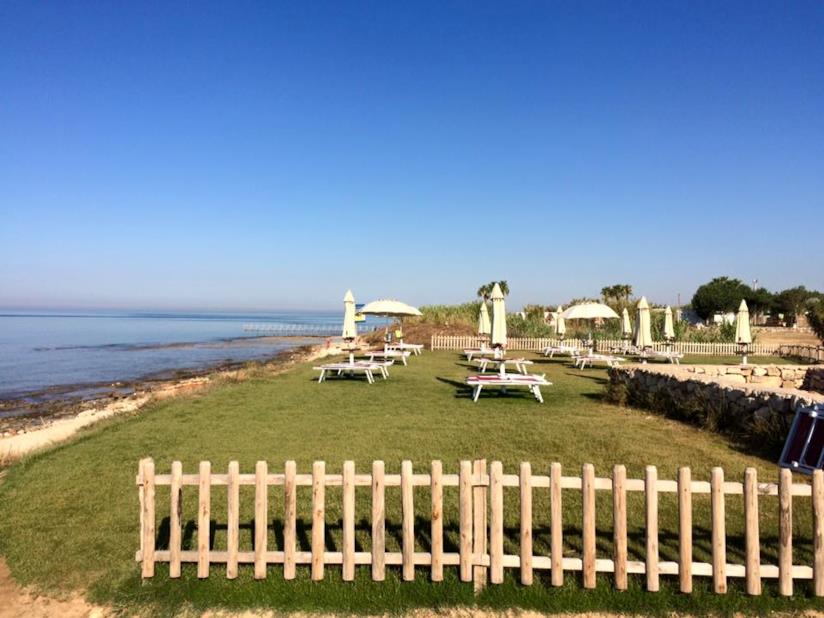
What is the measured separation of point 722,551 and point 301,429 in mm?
6265

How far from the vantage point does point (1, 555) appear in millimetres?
4441

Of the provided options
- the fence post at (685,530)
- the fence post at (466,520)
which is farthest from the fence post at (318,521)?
the fence post at (685,530)

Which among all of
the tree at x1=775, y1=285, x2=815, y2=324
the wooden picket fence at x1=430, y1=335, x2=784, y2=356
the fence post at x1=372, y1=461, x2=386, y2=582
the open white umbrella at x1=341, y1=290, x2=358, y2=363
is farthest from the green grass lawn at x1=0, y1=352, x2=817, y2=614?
the tree at x1=775, y1=285, x2=815, y2=324

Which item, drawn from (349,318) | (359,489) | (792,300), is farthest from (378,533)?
(792,300)

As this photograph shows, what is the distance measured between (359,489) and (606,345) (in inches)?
948

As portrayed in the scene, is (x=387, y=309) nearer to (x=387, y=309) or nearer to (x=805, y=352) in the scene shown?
(x=387, y=309)

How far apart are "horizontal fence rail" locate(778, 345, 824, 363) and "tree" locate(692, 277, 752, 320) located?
135 feet

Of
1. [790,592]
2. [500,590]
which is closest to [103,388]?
[500,590]

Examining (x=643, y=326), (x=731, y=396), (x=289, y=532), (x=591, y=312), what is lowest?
(x=289, y=532)

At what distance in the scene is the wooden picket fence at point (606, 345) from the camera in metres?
26.1

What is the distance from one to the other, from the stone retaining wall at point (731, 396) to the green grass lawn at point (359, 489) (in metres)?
0.45

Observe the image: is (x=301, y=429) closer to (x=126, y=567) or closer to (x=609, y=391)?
(x=126, y=567)

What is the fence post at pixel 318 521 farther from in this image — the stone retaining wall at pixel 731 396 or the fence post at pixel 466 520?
the stone retaining wall at pixel 731 396

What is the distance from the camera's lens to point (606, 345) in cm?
2717
